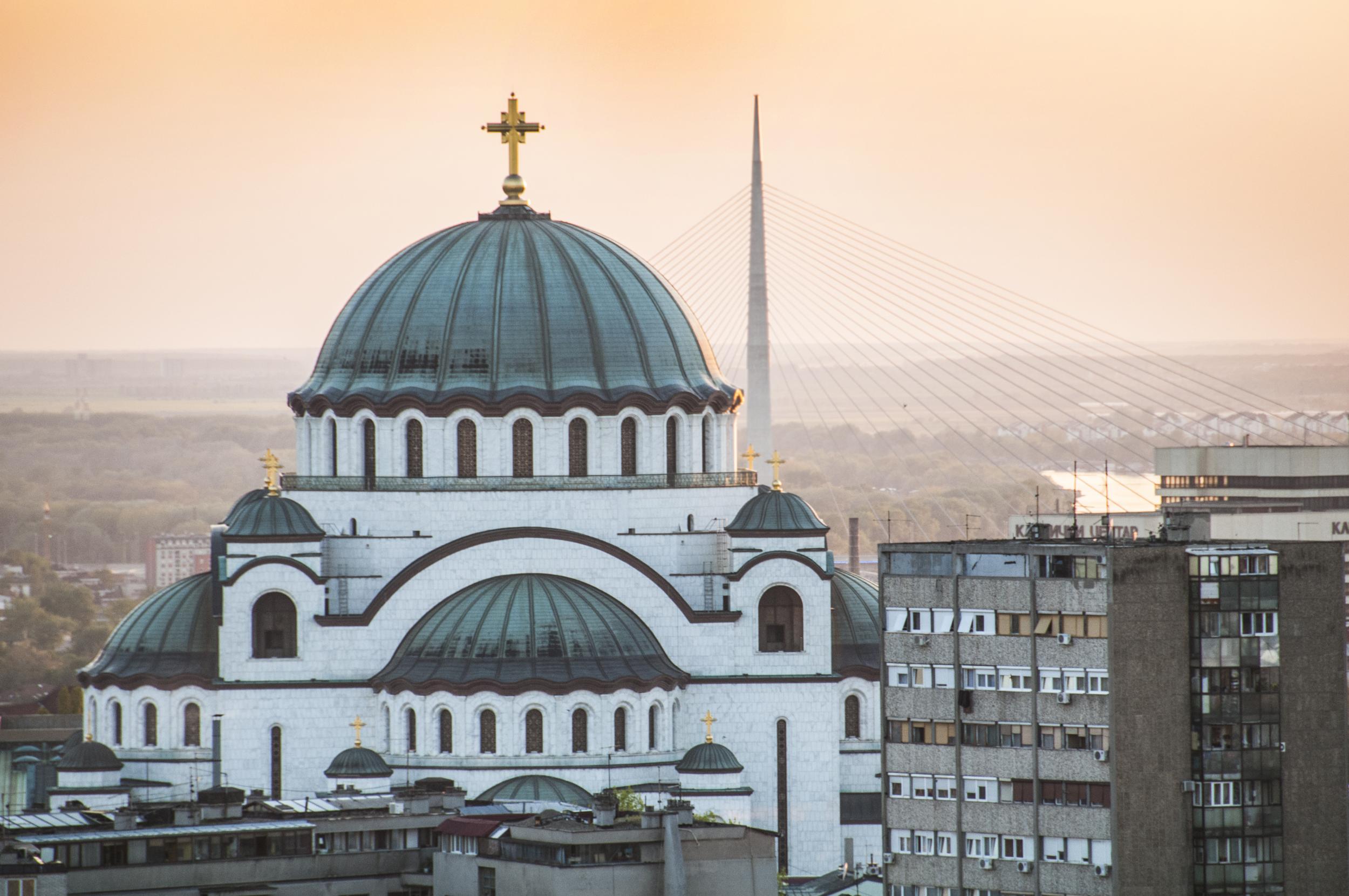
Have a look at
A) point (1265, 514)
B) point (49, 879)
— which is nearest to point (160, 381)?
point (1265, 514)

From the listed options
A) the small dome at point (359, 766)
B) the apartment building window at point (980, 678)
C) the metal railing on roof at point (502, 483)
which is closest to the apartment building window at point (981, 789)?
the apartment building window at point (980, 678)

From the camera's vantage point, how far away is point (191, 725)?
89.2 metres

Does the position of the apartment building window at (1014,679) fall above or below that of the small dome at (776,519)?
below

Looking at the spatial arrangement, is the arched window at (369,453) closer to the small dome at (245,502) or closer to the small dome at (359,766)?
the small dome at (245,502)

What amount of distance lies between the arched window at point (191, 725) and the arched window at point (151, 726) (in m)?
0.75

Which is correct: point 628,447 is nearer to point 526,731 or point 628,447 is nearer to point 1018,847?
point 526,731

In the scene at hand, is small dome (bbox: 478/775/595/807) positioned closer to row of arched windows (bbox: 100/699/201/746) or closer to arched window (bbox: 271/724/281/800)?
arched window (bbox: 271/724/281/800)

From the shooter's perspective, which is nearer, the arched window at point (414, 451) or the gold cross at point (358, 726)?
the gold cross at point (358, 726)

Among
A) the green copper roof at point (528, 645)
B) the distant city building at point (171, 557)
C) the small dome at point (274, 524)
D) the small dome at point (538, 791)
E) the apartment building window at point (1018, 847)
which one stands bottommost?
the apartment building window at point (1018, 847)

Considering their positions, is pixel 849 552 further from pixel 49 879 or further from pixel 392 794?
pixel 49 879

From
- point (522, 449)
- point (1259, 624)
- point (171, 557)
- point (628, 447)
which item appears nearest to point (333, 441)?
point (522, 449)

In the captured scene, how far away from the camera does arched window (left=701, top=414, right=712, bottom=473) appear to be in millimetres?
93438

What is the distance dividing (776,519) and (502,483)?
7460 millimetres

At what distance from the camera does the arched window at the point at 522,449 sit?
300ft
